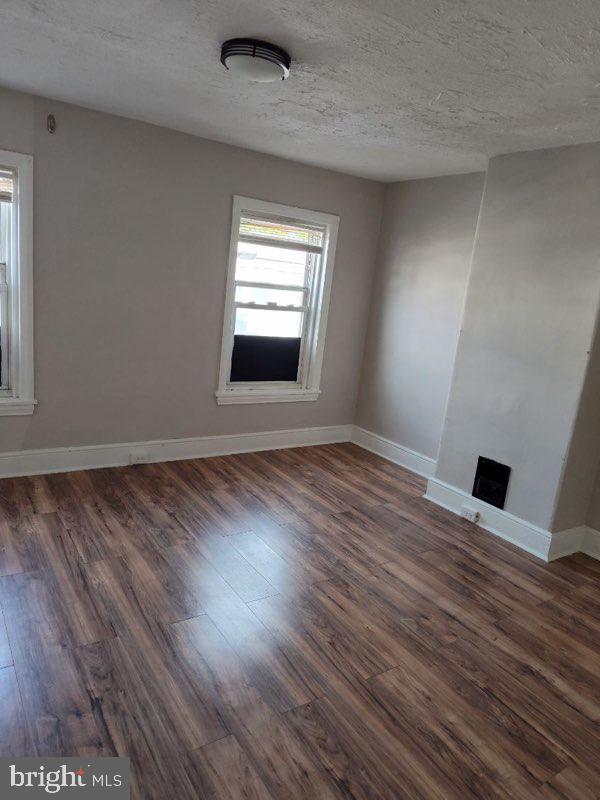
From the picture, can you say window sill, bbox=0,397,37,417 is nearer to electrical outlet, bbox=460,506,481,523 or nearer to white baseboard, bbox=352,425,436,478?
white baseboard, bbox=352,425,436,478

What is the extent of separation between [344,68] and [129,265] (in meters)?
2.10

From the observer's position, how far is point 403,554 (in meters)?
3.22

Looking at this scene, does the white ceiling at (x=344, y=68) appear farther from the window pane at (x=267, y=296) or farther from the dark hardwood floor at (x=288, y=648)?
the dark hardwood floor at (x=288, y=648)

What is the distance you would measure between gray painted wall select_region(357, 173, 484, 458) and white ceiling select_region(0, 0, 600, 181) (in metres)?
0.74

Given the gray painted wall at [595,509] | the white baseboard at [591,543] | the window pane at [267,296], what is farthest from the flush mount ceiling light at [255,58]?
the white baseboard at [591,543]

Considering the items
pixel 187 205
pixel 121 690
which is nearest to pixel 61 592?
pixel 121 690

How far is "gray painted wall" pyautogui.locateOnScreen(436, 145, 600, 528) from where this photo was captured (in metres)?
3.12

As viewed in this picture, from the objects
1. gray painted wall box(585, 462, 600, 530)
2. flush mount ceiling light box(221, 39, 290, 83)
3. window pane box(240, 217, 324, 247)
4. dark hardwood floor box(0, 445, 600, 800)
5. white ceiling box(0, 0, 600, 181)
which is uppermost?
white ceiling box(0, 0, 600, 181)

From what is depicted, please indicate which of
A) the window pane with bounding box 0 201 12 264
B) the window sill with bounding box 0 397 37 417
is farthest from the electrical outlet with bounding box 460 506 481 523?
the window pane with bounding box 0 201 12 264

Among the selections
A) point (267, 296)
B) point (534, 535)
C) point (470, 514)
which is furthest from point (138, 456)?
point (534, 535)

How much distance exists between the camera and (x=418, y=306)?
4629 millimetres

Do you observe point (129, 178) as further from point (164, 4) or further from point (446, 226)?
point (446, 226)

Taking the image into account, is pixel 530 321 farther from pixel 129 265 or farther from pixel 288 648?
pixel 129 265

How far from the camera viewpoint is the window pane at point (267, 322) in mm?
4523
